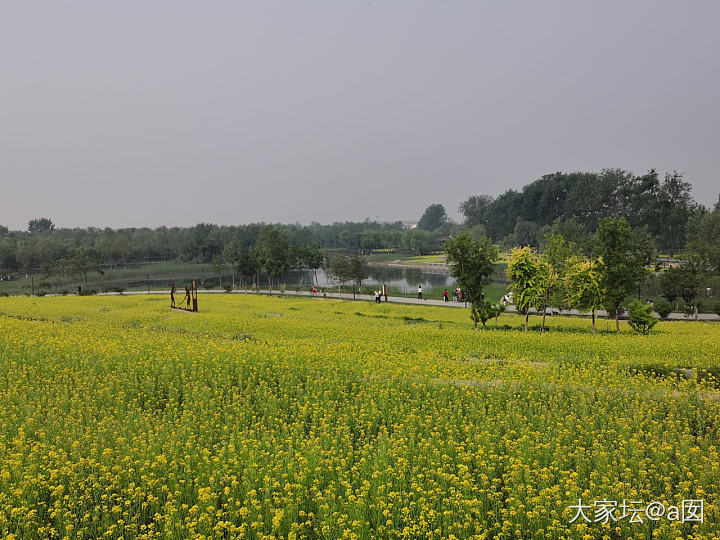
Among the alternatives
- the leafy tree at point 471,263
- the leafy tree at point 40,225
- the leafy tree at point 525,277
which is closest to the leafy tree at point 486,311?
the leafy tree at point 471,263

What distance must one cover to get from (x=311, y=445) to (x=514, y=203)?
423 feet

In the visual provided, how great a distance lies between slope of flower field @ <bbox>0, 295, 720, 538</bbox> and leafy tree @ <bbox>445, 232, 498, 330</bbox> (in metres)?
10.3

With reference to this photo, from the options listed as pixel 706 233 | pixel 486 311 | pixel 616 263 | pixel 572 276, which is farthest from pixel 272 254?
pixel 706 233

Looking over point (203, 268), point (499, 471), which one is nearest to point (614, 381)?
point (499, 471)

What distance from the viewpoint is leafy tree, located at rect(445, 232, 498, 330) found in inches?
1046

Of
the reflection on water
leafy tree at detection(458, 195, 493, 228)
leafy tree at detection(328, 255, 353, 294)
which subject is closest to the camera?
leafy tree at detection(328, 255, 353, 294)

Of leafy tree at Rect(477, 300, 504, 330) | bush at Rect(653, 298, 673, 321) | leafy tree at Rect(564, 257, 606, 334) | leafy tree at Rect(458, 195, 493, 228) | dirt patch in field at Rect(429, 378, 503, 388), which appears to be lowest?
bush at Rect(653, 298, 673, 321)

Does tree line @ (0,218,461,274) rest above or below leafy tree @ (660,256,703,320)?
above

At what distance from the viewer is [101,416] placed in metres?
10.7

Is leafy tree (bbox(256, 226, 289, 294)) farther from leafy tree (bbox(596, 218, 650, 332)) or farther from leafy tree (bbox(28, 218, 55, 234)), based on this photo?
leafy tree (bbox(28, 218, 55, 234))

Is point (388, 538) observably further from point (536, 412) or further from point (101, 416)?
point (101, 416)

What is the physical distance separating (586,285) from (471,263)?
6.34 meters

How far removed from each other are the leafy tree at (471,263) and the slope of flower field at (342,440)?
10.3m

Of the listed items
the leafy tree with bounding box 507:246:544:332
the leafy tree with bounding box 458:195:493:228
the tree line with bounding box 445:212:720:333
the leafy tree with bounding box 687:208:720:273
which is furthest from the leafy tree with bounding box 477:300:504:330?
the leafy tree with bounding box 458:195:493:228
